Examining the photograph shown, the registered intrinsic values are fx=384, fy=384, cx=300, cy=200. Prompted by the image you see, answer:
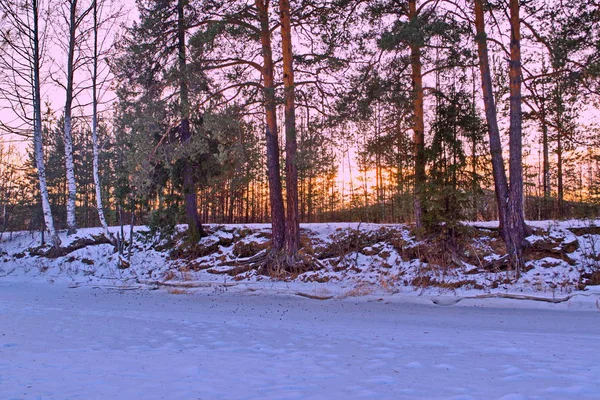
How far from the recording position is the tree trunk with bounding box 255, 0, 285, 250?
11391mm

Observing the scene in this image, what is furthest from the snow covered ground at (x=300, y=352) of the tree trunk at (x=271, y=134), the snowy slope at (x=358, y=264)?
the tree trunk at (x=271, y=134)

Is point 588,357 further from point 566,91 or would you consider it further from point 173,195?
point 173,195

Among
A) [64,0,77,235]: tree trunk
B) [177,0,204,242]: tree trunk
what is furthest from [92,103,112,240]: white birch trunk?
[177,0,204,242]: tree trunk

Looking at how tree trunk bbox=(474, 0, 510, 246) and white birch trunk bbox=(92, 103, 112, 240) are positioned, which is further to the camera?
white birch trunk bbox=(92, 103, 112, 240)

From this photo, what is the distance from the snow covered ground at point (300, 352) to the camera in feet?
10.4

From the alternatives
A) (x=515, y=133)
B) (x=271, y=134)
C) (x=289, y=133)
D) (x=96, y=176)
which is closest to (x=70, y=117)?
(x=96, y=176)

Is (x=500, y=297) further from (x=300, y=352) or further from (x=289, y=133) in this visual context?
(x=289, y=133)

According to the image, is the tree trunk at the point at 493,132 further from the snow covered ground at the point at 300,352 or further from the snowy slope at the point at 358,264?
the snow covered ground at the point at 300,352

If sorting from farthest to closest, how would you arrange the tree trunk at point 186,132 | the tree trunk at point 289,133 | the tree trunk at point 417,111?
the tree trunk at point 289,133 → the tree trunk at point 186,132 → the tree trunk at point 417,111

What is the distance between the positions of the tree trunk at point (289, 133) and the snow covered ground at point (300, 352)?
3754mm

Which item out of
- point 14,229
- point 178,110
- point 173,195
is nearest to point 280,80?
point 178,110

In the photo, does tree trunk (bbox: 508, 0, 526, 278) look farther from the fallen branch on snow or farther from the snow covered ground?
the snow covered ground

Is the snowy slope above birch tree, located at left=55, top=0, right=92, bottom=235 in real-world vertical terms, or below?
below

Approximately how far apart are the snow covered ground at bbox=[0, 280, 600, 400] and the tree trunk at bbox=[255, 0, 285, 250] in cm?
422
